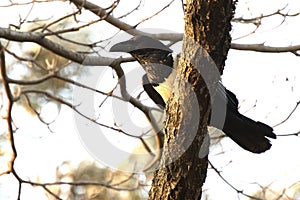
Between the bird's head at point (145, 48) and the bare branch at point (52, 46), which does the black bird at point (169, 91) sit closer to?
the bird's head at point (145, 48)

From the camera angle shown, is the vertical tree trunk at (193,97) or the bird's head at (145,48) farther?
the bird's head at (145,48)

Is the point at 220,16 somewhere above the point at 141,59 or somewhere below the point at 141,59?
below

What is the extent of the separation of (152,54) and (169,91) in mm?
403

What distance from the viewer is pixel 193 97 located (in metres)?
2.60

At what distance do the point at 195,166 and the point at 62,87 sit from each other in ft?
11.8

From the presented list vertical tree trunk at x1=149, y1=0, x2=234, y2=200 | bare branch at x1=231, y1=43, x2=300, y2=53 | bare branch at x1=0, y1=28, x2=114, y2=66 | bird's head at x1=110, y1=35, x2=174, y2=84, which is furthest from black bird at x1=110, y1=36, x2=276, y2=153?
bare branch at x1=231, y1=43, x2=300, y2=53

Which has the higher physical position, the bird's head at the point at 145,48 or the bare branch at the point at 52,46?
the bare branch at the point at 52,46

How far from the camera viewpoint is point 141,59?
399 centimetres

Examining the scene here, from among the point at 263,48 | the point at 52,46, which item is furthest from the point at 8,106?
the point at 263,48

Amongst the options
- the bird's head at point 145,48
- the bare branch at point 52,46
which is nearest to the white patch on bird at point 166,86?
the bird's head at point 145,48

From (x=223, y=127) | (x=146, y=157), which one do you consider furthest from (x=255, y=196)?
(x=223, y=127)

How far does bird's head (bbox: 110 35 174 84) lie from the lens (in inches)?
151

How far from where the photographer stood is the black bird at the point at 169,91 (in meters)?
3.42

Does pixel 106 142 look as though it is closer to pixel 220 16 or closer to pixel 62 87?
pixel 62 87
